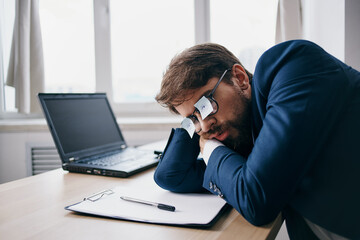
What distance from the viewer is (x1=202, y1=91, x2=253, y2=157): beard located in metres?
0.96

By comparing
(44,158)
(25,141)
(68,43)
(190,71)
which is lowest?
(44,158)

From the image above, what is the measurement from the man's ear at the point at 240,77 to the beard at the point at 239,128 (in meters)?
0.03

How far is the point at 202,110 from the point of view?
909 mm

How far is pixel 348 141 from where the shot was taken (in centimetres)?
70

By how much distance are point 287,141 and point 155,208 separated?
0.36 metres

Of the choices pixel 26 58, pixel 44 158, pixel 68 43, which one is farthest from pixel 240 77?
pixel 68 43

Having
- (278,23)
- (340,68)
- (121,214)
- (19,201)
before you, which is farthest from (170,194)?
(278,23)

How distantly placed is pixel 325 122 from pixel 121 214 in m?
0.50

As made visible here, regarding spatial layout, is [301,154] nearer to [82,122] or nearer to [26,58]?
[82,122]

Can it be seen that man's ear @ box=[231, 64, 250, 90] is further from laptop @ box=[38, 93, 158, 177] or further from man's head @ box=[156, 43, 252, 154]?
laptop @ box=[38, 93, 158, 177]

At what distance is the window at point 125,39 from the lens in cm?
268

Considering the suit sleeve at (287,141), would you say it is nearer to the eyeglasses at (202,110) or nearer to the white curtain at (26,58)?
the eyeglasses at (202,110)

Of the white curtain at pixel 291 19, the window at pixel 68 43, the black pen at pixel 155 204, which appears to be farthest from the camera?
the window at pixel 68 43

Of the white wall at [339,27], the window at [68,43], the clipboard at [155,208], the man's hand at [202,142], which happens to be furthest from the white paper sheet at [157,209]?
the window at [68,43]
